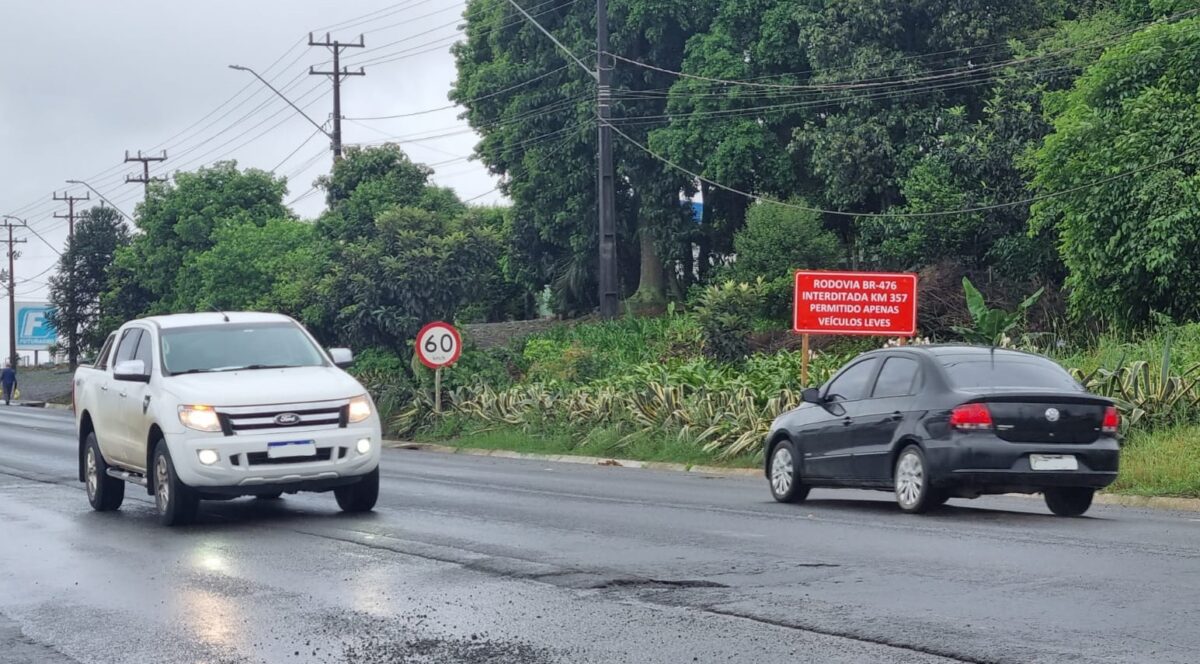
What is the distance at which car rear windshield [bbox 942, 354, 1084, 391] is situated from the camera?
45.4ft

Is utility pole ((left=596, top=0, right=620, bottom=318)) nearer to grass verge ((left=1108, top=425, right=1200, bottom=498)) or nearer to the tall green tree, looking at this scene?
the tall green tree

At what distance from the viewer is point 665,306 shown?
163 feet

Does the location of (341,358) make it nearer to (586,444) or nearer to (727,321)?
(586,444)

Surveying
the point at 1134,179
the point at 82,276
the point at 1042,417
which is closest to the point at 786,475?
the point at 1042,417

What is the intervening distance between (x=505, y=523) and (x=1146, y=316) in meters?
22.1

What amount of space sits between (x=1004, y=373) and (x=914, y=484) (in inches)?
51.9

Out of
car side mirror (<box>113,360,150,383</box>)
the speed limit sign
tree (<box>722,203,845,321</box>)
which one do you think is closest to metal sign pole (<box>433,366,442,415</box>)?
the speed limit sign

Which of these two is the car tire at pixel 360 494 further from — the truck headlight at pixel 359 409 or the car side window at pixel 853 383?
the car side window at pixel 853 383

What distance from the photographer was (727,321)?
108ft

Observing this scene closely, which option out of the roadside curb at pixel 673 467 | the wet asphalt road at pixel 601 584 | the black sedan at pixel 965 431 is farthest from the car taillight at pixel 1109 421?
the roadside curb at pixel 673 467

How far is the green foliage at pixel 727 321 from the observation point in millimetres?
33094

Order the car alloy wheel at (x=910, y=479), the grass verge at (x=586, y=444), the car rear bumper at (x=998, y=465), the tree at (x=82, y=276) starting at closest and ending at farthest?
1. the car rear bumper at (x=998, y=465)
2. the car alloy wheel at (x=910, y=479)
3. the grass verge at (x=586, y=444)
4. the tree at (x=82, y=276)

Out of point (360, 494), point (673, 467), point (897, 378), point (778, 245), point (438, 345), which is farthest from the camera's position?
point (778, 245)

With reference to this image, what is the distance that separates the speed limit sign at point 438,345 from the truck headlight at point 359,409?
1784 cm
